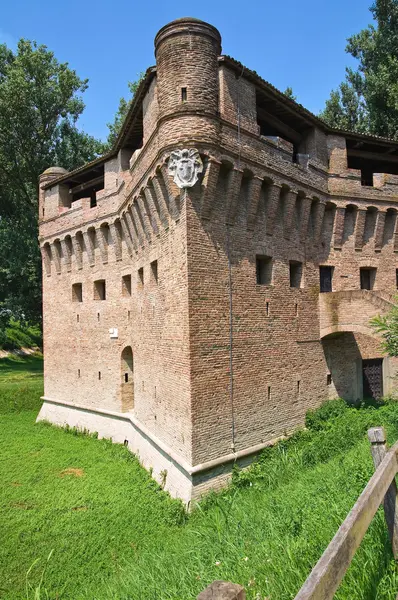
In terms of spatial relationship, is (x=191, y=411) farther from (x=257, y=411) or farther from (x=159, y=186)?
(x=159, y=186)

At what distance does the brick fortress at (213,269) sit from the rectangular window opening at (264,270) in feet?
0.18

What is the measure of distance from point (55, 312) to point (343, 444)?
45.9 ft

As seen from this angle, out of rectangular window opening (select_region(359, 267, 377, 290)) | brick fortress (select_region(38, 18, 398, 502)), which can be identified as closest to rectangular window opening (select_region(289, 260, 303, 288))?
brick fortress (select_region(38, 18, 398, 502))

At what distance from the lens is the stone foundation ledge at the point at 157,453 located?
30.7ft

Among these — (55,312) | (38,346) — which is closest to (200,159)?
(55,312)

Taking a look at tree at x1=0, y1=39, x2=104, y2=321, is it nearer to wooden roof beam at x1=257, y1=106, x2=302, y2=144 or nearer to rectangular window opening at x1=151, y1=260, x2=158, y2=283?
rectangular window opening at x1=151, y1=260, x2=158, y2=283

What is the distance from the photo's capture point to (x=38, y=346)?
39.0 meters

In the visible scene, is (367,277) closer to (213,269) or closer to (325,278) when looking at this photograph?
(325,278)

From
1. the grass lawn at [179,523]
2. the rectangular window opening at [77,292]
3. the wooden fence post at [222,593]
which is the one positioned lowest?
the grass lawn at [179,523]

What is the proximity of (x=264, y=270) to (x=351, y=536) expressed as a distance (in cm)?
996

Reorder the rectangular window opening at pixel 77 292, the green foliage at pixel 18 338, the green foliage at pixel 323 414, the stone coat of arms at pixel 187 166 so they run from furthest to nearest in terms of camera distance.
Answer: the green foliage at pixel 18 338
the rectangular window opening at pixel 77 292
the green foliage at pixel 323 414
the stone coat of arms at pixel 187 166

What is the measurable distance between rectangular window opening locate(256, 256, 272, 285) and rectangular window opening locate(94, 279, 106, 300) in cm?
774

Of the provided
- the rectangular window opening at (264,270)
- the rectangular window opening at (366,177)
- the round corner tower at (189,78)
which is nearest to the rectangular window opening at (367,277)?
the rectangular window opening at (366,177)

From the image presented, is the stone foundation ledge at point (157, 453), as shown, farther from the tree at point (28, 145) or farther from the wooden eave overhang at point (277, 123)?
the wooden eave overhang at point (277, 123)
